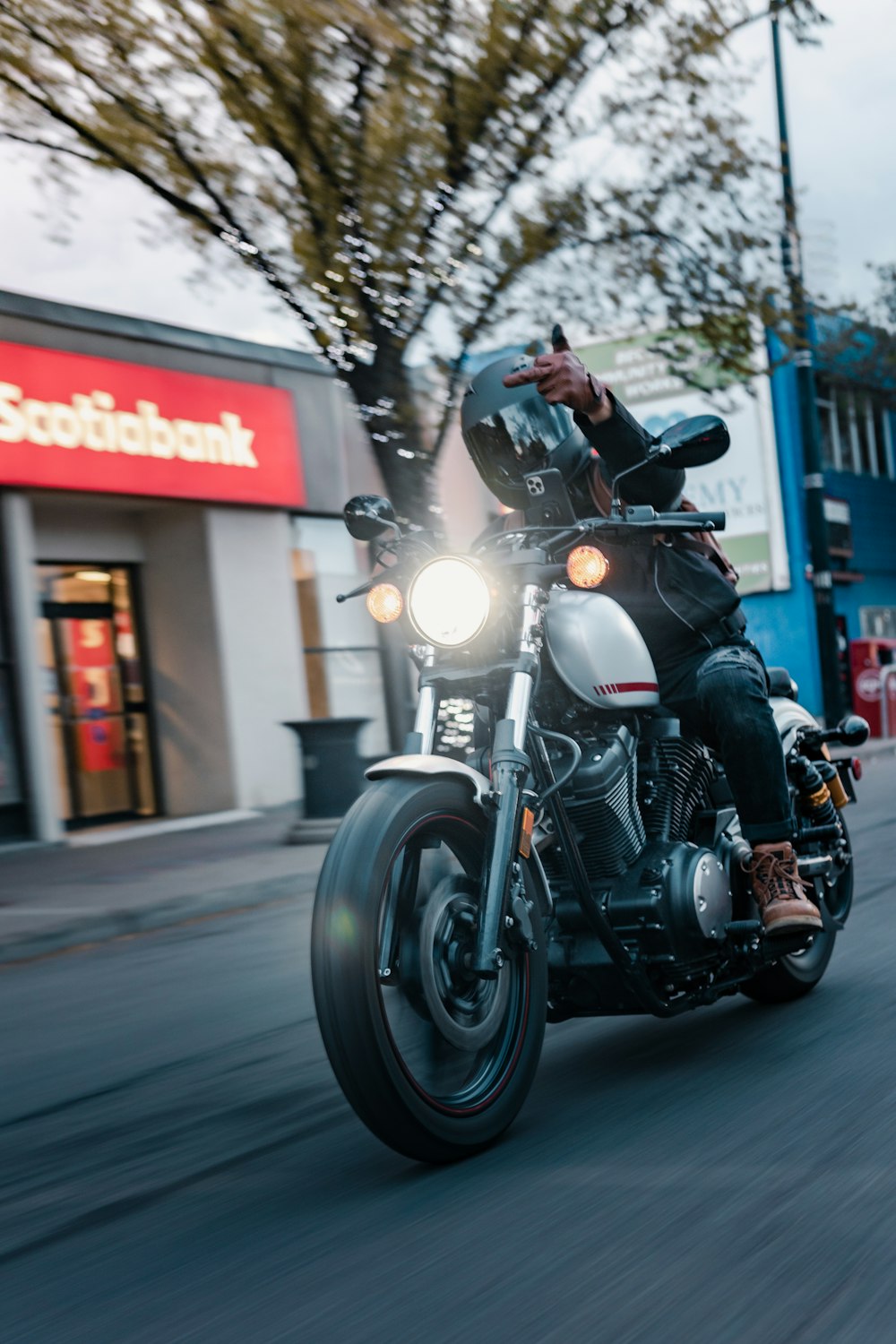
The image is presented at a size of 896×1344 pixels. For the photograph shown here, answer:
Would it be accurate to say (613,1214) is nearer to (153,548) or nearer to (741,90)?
(741,90)

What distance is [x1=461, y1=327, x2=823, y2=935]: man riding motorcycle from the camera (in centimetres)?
389

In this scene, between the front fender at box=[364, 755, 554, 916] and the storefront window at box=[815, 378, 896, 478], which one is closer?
the front fender at box=[364, 755, 554, 916]

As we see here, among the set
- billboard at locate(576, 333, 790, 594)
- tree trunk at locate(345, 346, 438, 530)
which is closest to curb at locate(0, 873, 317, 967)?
tree trunk at locate(345, 346, 438, 530)

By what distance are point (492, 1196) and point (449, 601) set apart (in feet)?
4.07

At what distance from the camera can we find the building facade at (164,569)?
516 inches

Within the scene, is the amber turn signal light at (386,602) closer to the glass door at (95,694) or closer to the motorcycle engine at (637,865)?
the motorcycle engine at (637,865)

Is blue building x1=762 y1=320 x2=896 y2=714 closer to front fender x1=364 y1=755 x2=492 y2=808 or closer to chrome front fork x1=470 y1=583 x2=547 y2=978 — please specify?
chrome front fork x1=470 y1=583 x2=547 y2=978

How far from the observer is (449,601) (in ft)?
11.2

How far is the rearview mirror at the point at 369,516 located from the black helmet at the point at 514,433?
0.85 feet

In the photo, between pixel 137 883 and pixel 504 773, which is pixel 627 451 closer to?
pixel 504 773

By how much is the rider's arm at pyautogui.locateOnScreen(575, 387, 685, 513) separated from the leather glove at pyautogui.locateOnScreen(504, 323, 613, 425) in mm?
104

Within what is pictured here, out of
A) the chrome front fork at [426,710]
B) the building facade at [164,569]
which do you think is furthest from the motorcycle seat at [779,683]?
the building facade at [164,569]

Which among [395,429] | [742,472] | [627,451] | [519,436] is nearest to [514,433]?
[519,436]

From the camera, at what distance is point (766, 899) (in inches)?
157
